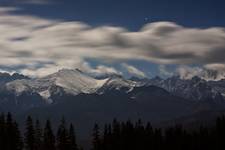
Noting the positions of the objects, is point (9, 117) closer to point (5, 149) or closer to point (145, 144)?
point (5, 149)

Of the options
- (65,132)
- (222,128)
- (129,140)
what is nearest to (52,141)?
(65,132)

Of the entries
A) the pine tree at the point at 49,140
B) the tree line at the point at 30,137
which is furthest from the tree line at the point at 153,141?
the pine tree at the point at 49,140

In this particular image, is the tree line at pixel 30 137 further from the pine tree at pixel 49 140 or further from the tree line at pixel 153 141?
the tree line at pixel 153 141

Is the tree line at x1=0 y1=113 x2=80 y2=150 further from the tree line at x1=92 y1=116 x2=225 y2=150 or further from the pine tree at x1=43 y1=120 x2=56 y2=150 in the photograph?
the tree line at x1=92 y1=116 x2=225 y2=150

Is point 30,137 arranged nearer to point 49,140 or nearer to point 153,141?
point 49,140

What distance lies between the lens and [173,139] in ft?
585

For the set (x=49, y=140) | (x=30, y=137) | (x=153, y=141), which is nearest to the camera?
(x=30, y=137)

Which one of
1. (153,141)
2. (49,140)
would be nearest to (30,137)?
(49,140)

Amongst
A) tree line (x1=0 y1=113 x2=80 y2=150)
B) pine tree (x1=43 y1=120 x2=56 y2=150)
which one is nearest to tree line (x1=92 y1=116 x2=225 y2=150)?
tree line (x1=0 y1=113 x2=80 y2=150)

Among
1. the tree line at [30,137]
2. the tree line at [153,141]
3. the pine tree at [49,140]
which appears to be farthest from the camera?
the tree line at [153,141]

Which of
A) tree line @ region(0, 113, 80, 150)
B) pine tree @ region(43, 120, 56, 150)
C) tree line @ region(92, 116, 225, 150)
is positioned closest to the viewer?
tree line @ region(0, 113, 80, 150)

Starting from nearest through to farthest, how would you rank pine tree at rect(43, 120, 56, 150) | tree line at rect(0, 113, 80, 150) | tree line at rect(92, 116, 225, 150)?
tree line at rect(0, 113, 80, 150) < pine tree at rect(43, 120, 56, 150) < tree line at rect(92, 116, 225, 150)

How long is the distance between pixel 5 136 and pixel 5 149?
3452mm

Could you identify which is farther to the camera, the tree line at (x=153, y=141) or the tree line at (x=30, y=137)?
the tree line at (x=153, y=141)
